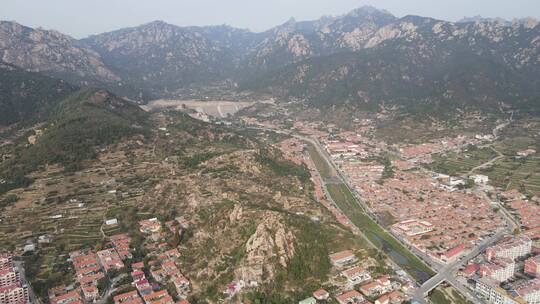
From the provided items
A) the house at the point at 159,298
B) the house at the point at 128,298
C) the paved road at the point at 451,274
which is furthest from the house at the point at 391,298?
the house at the point at 128,298

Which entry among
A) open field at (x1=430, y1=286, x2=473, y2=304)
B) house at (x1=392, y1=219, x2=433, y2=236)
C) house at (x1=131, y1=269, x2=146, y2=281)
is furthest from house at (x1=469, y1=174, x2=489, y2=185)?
house at (x1=131, y1=269, x2=146, y2=281)

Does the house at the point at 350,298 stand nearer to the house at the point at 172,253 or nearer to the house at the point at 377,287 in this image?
the house at the point at 377,287

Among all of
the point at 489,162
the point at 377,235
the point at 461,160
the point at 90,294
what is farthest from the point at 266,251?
the point at 489,162

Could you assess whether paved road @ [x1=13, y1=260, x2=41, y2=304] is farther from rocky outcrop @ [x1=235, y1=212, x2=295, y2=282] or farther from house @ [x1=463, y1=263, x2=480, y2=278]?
house @ [x1=463, y1=263, x2=480, y2=278]

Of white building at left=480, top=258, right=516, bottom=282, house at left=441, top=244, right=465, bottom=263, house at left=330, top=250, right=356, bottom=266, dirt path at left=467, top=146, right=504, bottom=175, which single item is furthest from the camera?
dirt path at left=467, top=146, right=504, bottom=175

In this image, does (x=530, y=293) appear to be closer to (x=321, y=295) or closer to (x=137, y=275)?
(x=321, y=295)
